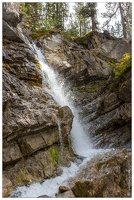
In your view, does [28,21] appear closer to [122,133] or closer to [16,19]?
[16,19]

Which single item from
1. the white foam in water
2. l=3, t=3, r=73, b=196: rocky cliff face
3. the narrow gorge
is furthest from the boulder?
l=3, t=3, r=73, b=196: rocky cliff face

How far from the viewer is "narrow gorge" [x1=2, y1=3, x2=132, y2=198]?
7902 mm

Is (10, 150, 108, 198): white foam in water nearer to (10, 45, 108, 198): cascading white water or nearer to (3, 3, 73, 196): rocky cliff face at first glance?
(10, 45, 108, 198): cascading white water

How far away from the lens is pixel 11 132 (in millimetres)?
8195

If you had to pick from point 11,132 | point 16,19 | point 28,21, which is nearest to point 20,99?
point 11,132

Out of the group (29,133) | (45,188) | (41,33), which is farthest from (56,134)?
(41,33)

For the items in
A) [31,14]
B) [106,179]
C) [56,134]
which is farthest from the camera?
[31,14]

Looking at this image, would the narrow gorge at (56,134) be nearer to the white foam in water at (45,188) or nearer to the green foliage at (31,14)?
the white foam in water at (45,188)

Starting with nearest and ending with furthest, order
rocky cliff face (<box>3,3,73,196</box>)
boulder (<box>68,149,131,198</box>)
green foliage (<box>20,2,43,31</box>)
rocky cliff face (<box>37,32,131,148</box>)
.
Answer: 1. boulder (<box>68,149,131,198</box>)
2. rocky cliff face (<box>3,3,73,196</box>)
3. rocky cliff face (<box>37,32,131,148</box>)
4. green foliage (<box>20,2,43,31</box>)

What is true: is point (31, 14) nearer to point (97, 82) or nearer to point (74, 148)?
point (97, 82)

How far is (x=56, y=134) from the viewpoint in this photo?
1038cm

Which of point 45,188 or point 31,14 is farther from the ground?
point 31,14

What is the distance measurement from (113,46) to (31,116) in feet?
59.6

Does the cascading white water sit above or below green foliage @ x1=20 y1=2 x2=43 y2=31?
below
